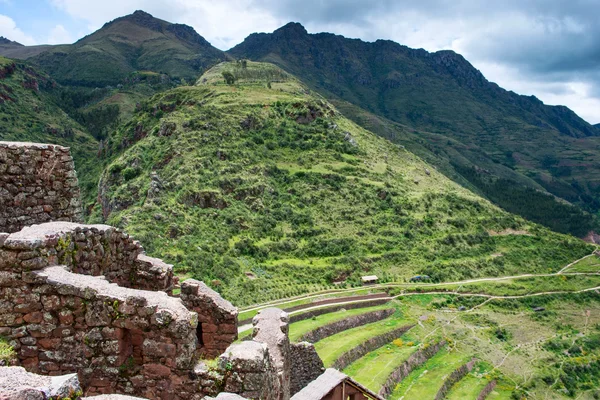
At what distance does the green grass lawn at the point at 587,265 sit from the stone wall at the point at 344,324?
39300mm

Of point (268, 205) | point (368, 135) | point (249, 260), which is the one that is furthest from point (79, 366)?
point (368, 135)

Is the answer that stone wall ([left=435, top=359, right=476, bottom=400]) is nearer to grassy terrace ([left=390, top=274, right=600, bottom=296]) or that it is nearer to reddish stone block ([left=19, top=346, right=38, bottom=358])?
grassy terrace ([left=390, top=274, right=600, bottom=296])

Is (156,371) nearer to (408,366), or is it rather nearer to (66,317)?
(66,317)

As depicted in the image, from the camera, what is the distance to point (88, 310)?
5367mm

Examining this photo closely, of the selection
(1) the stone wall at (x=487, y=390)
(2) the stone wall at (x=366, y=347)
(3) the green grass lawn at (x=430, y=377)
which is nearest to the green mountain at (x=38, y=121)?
(2) the stone wall at (x=366, y=347)

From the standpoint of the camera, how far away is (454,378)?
35.3 metres

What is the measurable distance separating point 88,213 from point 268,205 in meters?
29.4

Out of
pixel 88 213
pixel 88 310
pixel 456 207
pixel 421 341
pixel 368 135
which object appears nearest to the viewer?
pixel 88 310

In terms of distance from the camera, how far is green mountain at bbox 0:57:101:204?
86.6 metres

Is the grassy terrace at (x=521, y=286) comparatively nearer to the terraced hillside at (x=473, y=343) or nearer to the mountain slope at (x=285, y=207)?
the terraced hillside at (x=473, y=343)

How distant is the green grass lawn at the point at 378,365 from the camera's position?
1176 inches

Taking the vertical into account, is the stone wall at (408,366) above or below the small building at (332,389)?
below

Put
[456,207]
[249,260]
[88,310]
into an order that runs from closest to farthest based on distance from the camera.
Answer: [88,310] < [249,260] < [456,207]

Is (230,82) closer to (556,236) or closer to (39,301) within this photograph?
(556,236)
